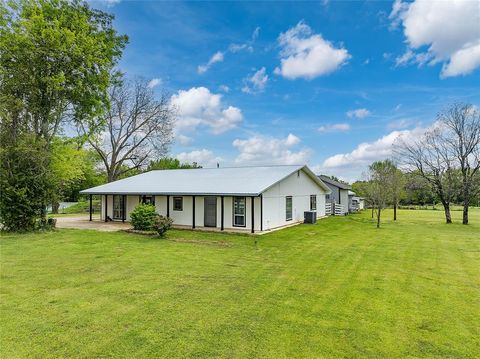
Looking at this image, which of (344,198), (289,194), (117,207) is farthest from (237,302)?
(344,198)

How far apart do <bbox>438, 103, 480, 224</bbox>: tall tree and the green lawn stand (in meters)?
14.6

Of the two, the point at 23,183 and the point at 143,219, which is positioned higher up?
the point at 23,183

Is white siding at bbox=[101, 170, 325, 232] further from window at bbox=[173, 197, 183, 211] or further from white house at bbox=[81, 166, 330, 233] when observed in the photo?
window at bbox=[173, 197, 183, 211]

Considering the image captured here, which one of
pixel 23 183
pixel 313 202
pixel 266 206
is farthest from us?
pixel 313 202

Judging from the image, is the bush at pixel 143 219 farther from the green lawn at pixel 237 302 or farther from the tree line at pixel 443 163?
the tree line at pixel 443 163

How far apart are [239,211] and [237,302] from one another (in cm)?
1087

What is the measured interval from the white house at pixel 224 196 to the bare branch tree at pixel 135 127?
11.4 meters

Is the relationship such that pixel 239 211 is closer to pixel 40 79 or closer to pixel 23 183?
pixel 23 183

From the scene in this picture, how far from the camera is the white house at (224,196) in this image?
1653 centimetres

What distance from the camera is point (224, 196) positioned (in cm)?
1630

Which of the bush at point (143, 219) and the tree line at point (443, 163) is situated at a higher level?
the tree line at point (443, 163)

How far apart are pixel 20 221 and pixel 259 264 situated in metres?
12.9

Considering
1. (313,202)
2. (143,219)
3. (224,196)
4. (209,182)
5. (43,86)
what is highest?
(43,86)

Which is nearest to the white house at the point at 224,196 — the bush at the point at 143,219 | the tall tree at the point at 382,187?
the bush at the point at 143,219
